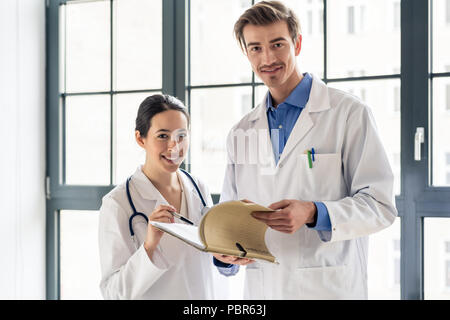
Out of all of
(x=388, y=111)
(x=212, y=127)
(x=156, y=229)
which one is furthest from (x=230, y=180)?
(x=388, y=111)

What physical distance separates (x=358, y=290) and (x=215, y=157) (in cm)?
89

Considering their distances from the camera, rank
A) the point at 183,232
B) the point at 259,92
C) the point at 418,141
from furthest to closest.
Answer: the point at 259,92 → the point at 418,141 → the point at 183,232

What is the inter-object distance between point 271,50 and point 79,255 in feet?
4.97

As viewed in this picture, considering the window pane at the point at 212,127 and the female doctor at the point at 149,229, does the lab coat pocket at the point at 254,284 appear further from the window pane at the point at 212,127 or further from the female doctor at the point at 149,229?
the window pane at the point at 212,127

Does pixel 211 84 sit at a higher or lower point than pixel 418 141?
higher

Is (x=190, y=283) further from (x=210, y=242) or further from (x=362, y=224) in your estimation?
(x=362, y=224)

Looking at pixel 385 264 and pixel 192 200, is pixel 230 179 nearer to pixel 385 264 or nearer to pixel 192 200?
pixel 192 200

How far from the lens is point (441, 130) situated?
175 centimetres

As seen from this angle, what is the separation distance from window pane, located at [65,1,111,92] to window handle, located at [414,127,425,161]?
144 centimetres

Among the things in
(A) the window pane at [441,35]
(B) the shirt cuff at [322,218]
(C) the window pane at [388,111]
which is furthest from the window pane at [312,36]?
(B) the shirt cuff at [322,218]

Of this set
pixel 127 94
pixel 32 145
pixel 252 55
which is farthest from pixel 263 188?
pixel 32 145

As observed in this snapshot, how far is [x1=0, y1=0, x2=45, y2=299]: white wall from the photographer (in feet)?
6.65

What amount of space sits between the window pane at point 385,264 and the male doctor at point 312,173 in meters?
0.42

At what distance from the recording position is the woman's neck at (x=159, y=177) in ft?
4.65
